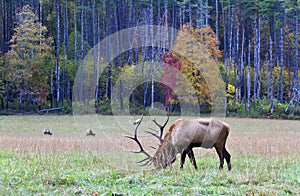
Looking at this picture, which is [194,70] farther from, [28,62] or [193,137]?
[193,137]

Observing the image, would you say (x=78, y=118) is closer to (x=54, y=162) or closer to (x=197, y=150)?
(x=197, y=150)

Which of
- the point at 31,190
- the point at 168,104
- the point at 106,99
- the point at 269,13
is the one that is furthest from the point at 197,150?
the point at 269,13

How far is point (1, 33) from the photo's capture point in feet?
137

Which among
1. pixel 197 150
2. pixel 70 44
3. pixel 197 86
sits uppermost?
pixel 70 44

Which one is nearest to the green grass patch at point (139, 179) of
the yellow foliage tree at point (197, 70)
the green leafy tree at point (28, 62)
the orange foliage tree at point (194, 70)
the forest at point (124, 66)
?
the yellow foliage tree at point (197, 70)

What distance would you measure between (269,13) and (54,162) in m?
31.3

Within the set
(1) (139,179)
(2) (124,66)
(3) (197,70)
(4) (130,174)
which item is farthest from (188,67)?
A: (1) (139,179)

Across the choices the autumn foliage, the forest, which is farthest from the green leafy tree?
the autumn foliage

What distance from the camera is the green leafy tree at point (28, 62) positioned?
35.1 meters

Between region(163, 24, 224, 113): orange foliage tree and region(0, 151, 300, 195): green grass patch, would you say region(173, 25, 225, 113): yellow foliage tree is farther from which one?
region(0, 151, 300, 195): green grass patch

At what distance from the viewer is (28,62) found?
35406 mm

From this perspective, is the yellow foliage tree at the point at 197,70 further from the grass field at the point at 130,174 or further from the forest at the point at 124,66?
the grass field at the point at 130,174

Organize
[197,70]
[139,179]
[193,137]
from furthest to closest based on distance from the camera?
1. [197,70]
2. [193,137]
3. [139,179]

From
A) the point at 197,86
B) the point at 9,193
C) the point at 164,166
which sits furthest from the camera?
the point at 197,86
